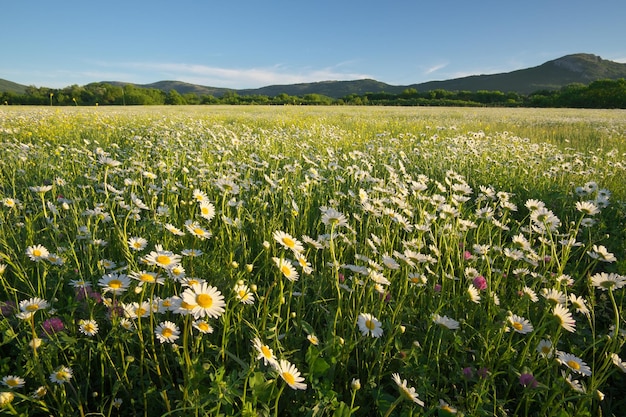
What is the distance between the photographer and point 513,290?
2162mm

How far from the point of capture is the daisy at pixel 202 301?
116cm

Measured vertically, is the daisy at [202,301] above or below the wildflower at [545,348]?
above

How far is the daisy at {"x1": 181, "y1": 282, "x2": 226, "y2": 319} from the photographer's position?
3.81ft

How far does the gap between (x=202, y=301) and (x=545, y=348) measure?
151 cm

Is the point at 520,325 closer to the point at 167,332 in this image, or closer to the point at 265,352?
the point at 265,352

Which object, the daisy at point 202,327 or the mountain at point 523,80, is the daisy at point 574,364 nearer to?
the daisy at point 202,327

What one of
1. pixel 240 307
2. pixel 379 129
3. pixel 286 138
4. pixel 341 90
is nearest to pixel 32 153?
pixel 286 138

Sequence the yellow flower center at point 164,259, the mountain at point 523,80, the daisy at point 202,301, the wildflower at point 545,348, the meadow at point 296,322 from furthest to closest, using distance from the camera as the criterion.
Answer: the mountain at point 523,80
the wildflower at point 545,348
the yellow flower center at point 164,259
the meadow at point 296,322
the daisy at point 202,301

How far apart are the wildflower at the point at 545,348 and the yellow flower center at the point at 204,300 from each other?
1404 mm

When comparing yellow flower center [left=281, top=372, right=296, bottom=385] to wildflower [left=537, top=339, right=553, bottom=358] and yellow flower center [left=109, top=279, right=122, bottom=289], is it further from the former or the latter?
wildflower [left=537, top=339, right=553, bottom=358]

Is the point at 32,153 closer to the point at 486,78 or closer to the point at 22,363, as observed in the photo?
the point at 22,363

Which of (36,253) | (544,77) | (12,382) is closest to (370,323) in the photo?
(12,382)

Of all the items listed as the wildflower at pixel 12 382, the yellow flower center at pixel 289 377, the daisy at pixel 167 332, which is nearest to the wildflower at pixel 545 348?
the yellow flower center at pixel 289 377

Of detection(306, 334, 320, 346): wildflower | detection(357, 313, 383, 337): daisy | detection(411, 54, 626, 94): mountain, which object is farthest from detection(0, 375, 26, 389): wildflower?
detection(411, 54, 626, 94): mountain
